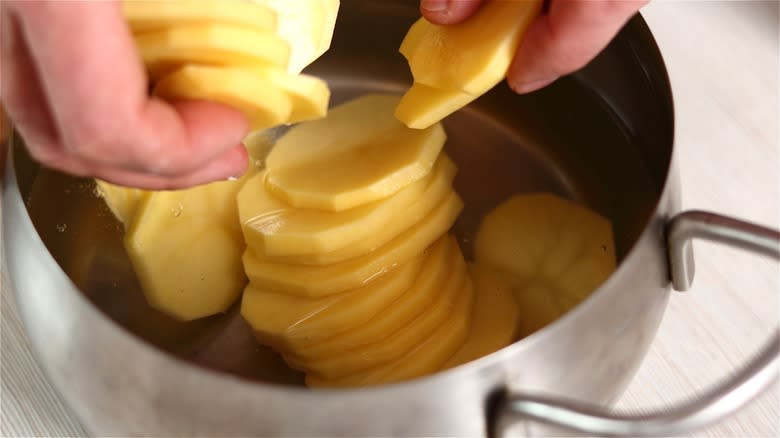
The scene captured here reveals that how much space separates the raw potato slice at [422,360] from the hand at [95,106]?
243mm

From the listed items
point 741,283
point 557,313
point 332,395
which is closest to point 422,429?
point 332,395

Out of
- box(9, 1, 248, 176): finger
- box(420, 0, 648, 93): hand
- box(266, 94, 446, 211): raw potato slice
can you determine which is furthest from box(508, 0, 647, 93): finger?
box(9, 1, 248, 176): finger

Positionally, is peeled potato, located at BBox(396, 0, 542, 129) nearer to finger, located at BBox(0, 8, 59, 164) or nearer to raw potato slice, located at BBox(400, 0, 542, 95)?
raw potato slice, located at BBox(400, 0, 542, 95)

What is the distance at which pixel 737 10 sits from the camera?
101 cm

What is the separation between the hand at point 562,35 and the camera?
571mm

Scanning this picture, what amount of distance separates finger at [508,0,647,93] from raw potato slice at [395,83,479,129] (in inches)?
2.1

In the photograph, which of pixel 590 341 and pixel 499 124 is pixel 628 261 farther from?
pixel 499 124

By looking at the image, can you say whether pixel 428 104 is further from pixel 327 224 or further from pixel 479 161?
pixel 479 161

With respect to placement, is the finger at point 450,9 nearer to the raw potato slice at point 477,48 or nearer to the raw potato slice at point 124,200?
the raw potato slice at point 477,48

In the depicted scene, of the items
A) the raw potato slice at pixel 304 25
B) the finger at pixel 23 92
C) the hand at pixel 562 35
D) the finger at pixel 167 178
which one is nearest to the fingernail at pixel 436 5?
the hand at pixel 562 35

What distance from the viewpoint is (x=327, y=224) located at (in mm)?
729

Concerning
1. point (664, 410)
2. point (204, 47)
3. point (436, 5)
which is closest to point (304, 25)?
point (436, 5)

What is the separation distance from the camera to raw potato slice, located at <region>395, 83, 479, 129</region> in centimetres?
68

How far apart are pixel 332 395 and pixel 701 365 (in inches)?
17.2
